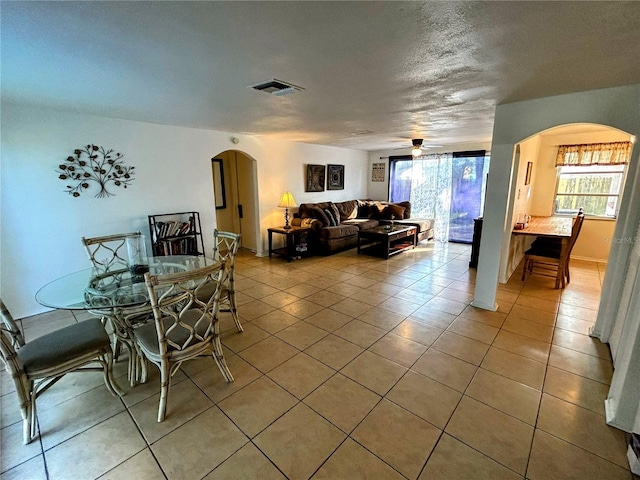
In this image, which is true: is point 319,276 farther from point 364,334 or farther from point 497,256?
point 497,256

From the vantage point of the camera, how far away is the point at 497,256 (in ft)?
10.4

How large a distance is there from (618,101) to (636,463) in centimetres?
256

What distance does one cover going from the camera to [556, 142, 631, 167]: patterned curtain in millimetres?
4598

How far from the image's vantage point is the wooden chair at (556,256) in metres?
3.70

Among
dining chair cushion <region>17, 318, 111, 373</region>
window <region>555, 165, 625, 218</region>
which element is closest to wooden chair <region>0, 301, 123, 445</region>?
dining chair cushion <region>17, 318, 111, 373</region>

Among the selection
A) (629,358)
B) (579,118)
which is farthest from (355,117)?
(629,358)

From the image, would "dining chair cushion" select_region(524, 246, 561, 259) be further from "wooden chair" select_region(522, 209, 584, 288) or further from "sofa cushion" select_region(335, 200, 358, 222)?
"sofa cushion" select_region(335, 200, 358, 222)

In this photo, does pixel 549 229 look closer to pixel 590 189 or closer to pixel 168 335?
pixel 590 189

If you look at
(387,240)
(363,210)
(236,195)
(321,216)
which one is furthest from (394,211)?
(236,195)

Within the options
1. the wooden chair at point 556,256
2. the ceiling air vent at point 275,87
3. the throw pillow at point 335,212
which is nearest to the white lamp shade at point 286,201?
the throw pillow at point 335,212

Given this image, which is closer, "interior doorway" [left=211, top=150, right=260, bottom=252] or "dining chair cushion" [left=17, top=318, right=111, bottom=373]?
"dining chair cushion" [left=17, top=318, right=111, bottom=373]

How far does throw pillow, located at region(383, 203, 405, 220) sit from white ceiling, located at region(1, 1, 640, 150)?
3.91 meters

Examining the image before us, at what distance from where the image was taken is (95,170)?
3436 mm

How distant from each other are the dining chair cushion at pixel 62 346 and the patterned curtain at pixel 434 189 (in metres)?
6.56
